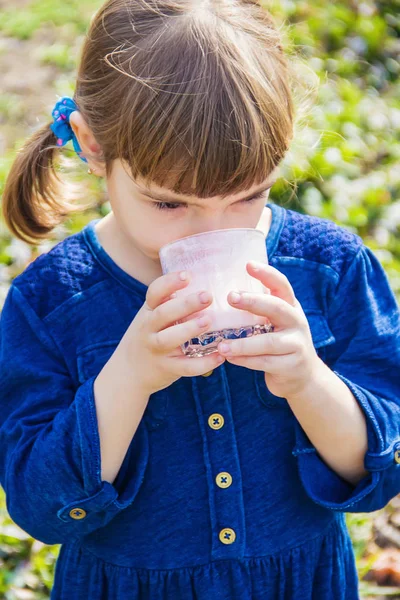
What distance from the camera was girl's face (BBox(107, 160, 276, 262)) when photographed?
1808 mm

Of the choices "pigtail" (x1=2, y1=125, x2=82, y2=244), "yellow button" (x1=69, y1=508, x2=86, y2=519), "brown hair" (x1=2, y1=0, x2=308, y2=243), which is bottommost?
"yellow button" (x1=69, y1=508, x2=86, y2=519)

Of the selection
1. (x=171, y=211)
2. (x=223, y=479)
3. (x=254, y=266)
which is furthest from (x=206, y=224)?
(x=223, y=479)

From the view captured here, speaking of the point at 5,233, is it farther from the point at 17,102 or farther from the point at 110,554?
Answer: the point at 110,554

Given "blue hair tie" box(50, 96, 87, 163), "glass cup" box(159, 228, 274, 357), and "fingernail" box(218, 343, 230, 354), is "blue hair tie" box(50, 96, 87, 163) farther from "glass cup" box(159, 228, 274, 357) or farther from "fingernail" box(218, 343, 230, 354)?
"fingernail" box(218, 343, 230, 354)

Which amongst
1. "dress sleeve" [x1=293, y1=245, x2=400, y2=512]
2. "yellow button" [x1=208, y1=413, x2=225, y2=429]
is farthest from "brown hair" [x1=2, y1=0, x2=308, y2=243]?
"yellow button" [x1=208, y1=413, x2=225, y2=429]

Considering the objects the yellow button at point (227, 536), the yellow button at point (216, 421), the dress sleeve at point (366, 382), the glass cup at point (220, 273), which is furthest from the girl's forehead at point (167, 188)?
the yellow button at point (227, 536)

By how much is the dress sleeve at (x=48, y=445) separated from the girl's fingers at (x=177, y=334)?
0.96 feet

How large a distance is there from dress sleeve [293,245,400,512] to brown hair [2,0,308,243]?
455 mm

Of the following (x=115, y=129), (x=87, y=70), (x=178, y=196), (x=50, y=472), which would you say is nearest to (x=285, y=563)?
(x=50, y=472)

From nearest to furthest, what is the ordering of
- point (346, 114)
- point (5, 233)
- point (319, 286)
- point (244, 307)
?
point (244, 307) → point (319, 286) → point (5, 233) → point (346, 114)

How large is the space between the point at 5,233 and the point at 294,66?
2127 millimetres

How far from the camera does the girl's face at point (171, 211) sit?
181 centimetres

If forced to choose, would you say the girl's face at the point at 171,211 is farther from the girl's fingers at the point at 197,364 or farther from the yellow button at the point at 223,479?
the yellow button at the point at 223,479

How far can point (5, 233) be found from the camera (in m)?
3.91
